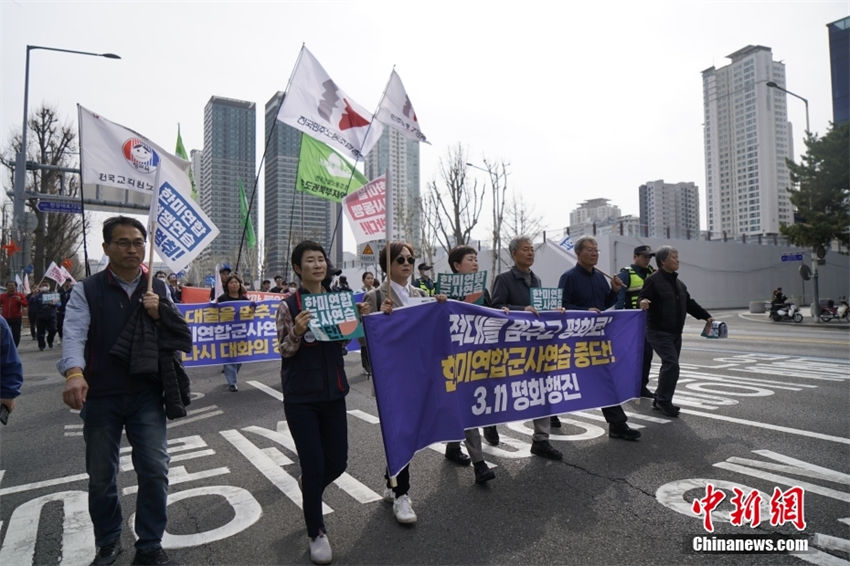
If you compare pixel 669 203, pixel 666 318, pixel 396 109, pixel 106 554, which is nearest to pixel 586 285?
pixel 666 318

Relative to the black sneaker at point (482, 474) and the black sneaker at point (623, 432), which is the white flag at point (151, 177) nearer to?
the black sneaker at point (482, 474)

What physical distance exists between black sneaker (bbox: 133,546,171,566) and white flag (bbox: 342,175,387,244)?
16.7 feet

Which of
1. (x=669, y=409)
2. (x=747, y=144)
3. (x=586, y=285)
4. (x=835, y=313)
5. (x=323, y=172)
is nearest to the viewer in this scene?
(x=586, y=285)

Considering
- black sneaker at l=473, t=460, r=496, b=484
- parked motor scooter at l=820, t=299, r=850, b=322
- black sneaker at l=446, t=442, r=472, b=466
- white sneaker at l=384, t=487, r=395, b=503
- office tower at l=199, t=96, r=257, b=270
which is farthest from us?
parked motor scooter at l=820, t=299, r=850, b=322

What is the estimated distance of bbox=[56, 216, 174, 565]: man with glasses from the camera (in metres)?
2.94

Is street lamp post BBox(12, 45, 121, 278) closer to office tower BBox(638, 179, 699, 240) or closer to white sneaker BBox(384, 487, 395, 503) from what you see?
white sneaker BBox(384, 487, 395, 503)

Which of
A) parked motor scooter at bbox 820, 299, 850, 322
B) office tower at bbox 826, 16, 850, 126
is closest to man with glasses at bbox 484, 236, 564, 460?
parked motor scooter at bbox 820, 299, 850, 322

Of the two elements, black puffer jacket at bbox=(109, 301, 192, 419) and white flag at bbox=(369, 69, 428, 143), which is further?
white flag at bbox=(369, 69, 428, 143)

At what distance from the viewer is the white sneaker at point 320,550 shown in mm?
2922

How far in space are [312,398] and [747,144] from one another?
2997 inches

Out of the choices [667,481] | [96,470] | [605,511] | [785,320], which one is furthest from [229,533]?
[785,320]

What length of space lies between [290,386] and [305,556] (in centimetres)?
98

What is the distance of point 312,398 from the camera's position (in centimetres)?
313

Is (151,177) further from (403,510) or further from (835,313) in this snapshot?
(835,313)
